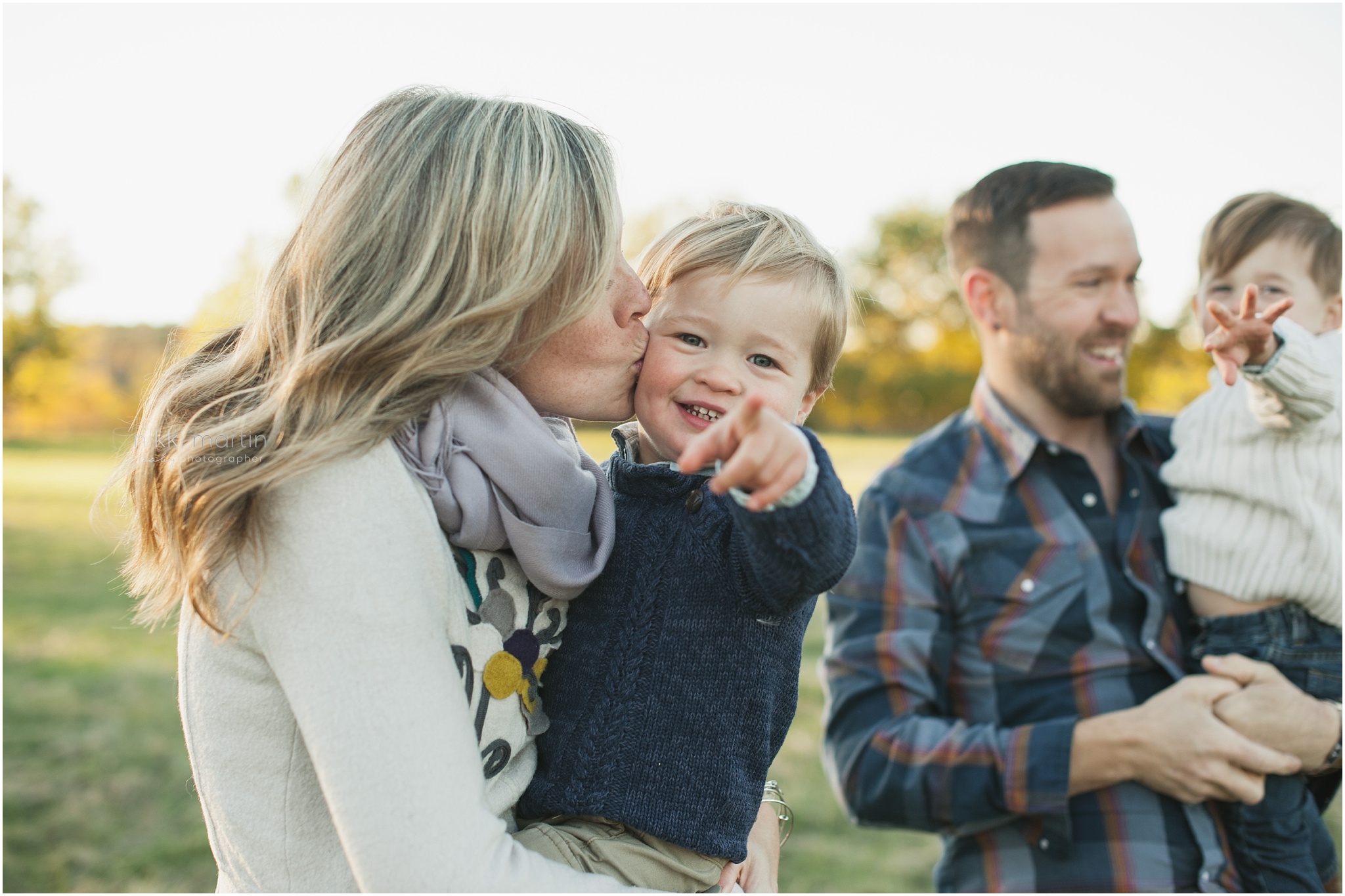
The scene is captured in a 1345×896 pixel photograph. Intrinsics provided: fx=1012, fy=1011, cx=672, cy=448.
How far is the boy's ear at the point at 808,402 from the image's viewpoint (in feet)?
6.61

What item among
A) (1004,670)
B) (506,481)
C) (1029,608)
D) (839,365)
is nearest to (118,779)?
(1004,670)

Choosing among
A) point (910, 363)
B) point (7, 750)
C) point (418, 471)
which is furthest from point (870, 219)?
point (418, 471)

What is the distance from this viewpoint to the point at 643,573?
1.66m

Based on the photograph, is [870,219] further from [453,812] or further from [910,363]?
[453,812]

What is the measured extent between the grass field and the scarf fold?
0.96 metres

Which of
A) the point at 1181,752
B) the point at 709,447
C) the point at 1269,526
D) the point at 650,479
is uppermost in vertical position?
the point at 709,447

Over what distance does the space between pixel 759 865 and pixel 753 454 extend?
0.95 metres

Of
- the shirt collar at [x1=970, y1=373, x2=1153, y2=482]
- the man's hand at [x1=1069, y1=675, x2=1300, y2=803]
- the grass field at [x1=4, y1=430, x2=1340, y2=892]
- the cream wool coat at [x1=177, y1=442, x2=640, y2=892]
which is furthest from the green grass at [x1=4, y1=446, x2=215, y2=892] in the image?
the shirt collar at [x1=970, y1=373, x2=1153, y2=482]

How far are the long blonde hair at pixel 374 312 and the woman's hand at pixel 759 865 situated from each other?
940 mm

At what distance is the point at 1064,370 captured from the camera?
304cm

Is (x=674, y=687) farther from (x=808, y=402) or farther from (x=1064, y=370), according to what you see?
(x=1064, y=370)

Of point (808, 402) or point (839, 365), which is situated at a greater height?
point (808, 402)

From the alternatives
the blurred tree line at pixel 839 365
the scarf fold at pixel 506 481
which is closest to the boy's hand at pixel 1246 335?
the scarf fold at pixel 506 481

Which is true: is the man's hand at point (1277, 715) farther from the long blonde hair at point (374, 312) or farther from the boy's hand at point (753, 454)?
the long blonde hair at point (374, 312)
